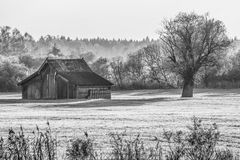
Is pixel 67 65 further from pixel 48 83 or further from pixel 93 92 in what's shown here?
pixel 93 92

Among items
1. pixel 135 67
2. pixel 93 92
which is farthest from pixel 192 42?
pixel 135 67

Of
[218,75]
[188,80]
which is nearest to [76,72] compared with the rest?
[188,80]

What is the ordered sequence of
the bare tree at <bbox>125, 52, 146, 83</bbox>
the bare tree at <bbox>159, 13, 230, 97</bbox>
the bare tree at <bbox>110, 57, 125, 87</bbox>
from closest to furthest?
1. the bare tree at <bbox>159, 13, 230, 97</bbox>
2. the bare tree at <bbox>125, 52, 146, 83</bbox>
3. the bare tree at <bbox>110, 57, 125, 87</bbox>

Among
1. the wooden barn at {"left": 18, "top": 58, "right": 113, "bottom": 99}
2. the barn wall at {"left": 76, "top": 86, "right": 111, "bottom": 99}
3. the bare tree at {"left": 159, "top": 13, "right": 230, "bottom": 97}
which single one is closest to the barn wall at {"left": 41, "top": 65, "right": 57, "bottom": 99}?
the wooden barn at {"left": 18, "top": 58, "right": 113, "bottom": 99}

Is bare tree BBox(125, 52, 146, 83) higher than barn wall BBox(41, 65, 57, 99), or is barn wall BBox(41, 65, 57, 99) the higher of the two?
bare tree BBox(125, 52, 146, 83)

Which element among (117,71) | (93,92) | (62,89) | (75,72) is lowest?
(93,92)

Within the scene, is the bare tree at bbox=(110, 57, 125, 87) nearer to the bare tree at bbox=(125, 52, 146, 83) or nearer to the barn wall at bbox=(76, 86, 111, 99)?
the bare tree at bbox=(125, 52, 146, 83)

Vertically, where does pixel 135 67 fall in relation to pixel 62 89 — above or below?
above

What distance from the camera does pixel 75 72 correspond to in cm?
8156

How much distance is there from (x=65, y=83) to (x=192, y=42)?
1723 cm

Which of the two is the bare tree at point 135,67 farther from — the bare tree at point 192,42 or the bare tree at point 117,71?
the bare tree at point 192,42

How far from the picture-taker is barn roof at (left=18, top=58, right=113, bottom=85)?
79438 mm

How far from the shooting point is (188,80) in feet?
263

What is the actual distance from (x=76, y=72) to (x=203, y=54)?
16846mm
